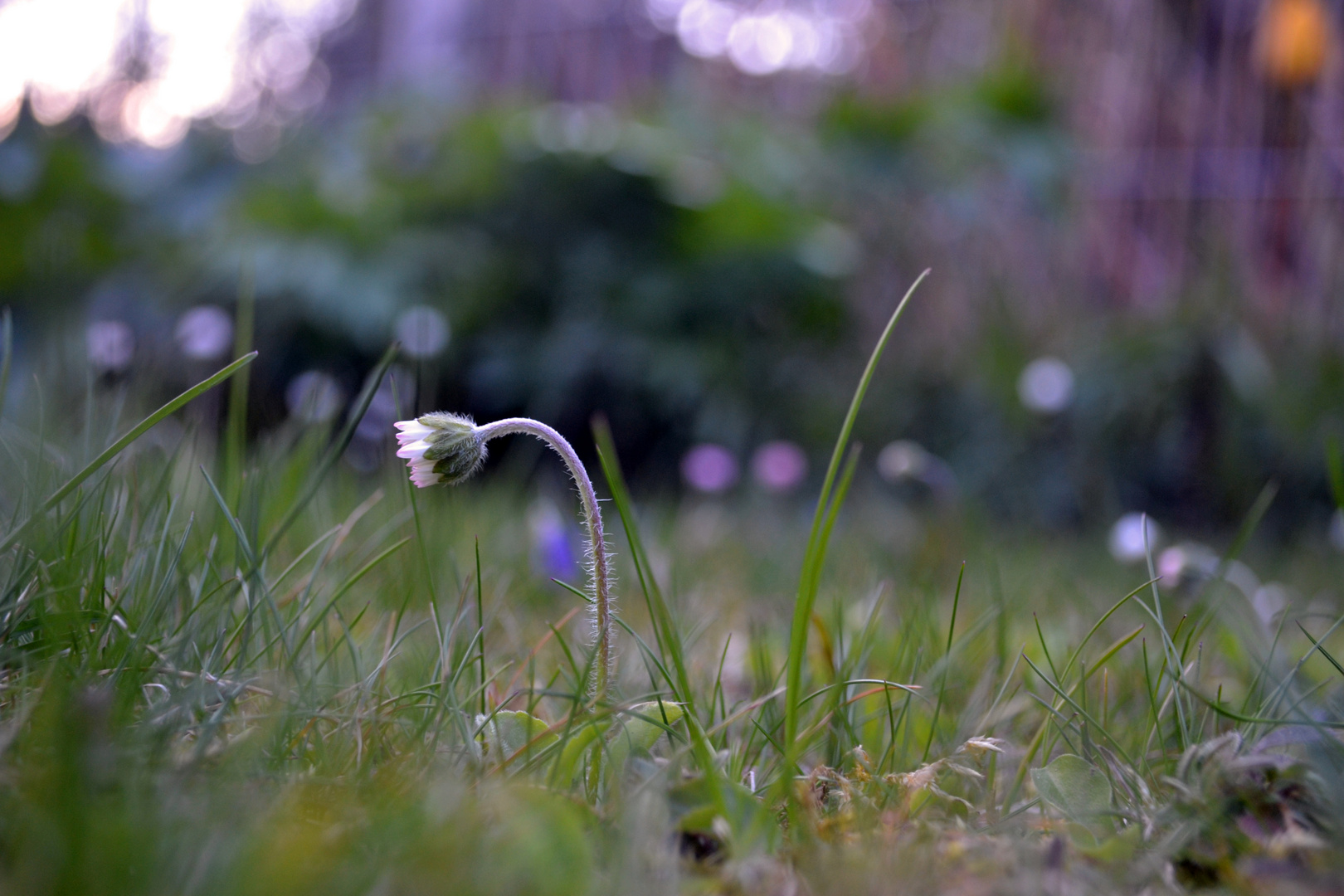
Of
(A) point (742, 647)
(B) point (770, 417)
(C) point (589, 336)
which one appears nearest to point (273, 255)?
(C) point (589, 336)

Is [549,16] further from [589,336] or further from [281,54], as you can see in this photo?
[281,54]

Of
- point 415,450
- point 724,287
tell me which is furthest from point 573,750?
point 724,287

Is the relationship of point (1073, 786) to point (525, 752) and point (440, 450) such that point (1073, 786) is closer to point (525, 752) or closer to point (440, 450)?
point (525, 752)

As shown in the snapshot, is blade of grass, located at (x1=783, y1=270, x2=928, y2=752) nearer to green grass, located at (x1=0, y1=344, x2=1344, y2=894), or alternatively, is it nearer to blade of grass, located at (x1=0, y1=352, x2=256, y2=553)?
green grass, located at (x1=0, y1=344, x2=1344, y2=894)

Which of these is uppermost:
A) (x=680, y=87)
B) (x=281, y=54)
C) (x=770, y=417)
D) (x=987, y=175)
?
(x=281, y=54)

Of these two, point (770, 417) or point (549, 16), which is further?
point (549, 16)

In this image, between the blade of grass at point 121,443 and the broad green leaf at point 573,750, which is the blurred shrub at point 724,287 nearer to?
the blade of grass at point 121,443
